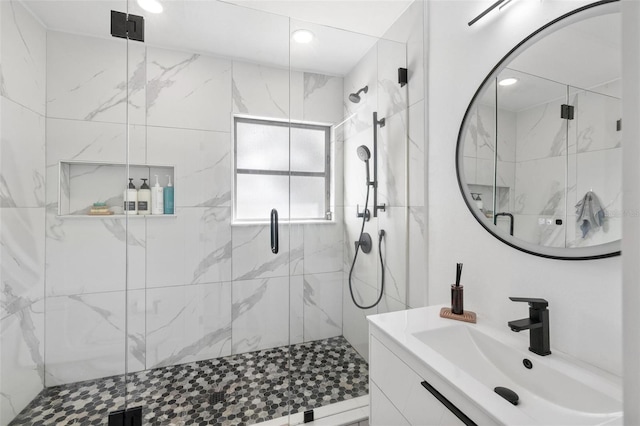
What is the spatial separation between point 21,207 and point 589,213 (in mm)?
2472

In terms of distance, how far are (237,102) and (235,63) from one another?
0.70 feet

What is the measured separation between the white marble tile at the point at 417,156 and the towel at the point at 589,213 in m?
0.80

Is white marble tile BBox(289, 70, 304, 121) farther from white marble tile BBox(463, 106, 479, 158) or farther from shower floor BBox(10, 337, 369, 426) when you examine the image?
shower floor BBox(10, 337, 369, 426)

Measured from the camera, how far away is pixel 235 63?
61.7 inches

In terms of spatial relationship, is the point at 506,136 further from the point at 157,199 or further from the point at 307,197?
the point at 157,199

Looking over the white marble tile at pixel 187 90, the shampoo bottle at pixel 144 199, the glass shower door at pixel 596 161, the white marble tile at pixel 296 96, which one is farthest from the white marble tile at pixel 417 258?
the shampoo bottle at pixel 144 199

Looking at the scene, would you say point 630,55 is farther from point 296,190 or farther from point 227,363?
point 227,363

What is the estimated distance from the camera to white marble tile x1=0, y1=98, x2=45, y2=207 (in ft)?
4.60

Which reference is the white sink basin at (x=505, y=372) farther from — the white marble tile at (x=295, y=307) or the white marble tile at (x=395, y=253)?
the white marble tile at (x=295, y=307)

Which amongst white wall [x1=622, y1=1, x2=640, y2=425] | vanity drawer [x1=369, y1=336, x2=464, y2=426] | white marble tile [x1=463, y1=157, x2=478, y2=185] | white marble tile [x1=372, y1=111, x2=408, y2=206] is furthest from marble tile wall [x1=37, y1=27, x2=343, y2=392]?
white wall [x1=622, y1=1, x2=640, y2=425]

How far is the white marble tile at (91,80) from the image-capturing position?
1.38 m

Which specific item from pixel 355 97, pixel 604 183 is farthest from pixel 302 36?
pixel 604 183

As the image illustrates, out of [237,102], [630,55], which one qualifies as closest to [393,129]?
[237,102]

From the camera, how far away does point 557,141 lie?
37.9 inches
